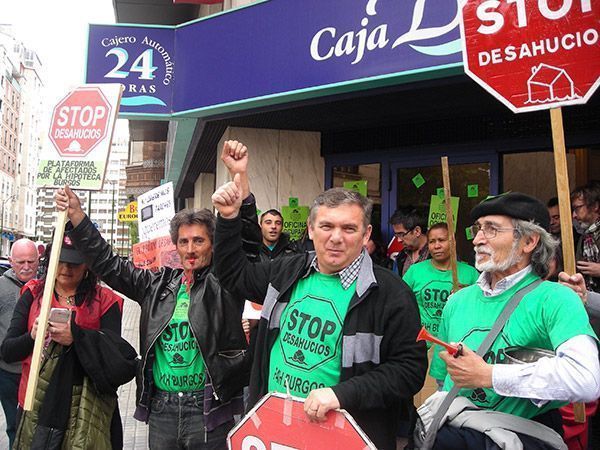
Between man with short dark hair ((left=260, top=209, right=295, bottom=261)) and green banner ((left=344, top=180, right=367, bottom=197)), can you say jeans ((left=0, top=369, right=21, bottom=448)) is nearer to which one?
man with short dark hair ((left=260, top=209, right=295, bottom=261))

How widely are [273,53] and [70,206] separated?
3143 millimetres

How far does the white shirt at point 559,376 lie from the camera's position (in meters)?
1.97

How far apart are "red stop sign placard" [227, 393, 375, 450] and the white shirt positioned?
50 cm

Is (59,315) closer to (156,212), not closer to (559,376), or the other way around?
(559,376)

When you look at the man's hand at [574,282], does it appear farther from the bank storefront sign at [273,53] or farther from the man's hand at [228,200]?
the bank storefront sign at [273,53]

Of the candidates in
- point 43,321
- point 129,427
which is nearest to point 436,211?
point 129,427

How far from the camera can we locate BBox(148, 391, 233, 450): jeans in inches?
122

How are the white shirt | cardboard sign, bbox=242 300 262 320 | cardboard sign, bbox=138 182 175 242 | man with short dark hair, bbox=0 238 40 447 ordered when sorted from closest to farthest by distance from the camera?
the white shirt, cardboard sign, bbox=242 300 262 320, man with short dark hair, bbox=0 238 40 447, cardboard sign, bbox=138 182 175 242

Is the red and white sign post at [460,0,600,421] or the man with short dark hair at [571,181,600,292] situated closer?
the red and white sign post at [460,0,600,421]

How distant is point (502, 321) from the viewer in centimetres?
224

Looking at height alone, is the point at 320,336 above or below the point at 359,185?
below

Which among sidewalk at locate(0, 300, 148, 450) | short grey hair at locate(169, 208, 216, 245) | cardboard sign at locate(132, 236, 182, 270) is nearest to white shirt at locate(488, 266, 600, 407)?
short grey hair at locate(169, 208, 216, 245)

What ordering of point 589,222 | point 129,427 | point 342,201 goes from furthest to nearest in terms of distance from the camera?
point 129,427
point 589,222
point 342,201

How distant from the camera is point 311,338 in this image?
2.36m
